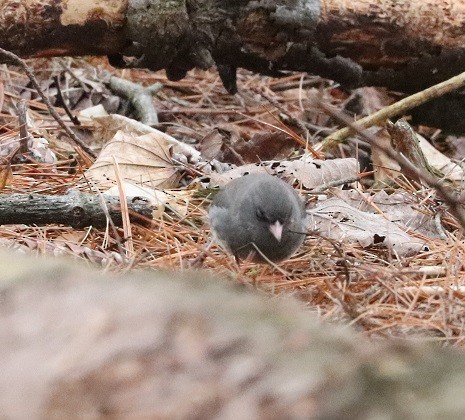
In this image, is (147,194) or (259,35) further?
(259,35)

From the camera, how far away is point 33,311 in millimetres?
1058

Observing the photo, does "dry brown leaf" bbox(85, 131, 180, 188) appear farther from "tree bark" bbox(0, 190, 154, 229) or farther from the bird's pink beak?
the bird's pink beak

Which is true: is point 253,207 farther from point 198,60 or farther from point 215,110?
point 215,110

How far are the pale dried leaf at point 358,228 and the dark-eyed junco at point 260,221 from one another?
0.18 metres

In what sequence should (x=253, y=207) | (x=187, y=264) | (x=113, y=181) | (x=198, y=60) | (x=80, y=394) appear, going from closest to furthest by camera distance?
(x=80, y=394)
(x=187, y=264)
(x=253, y=207)
(x=113, y=181)
(x=198, y=60)

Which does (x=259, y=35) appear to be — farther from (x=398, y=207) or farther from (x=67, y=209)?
(x=67, y=209)

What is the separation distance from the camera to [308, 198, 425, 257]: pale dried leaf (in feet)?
9.23

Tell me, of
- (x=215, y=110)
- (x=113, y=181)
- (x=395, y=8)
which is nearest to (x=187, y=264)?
(x=113, y=181)

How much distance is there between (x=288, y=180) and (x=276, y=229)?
2.36ft

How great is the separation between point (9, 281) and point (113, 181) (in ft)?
6.85

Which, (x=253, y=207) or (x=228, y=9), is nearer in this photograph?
(x=253, y=207)

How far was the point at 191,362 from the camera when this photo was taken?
98cm

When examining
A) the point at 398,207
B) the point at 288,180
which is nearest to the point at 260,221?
the point at 288,180

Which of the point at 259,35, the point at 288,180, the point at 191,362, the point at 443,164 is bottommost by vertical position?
the point at 443,164
